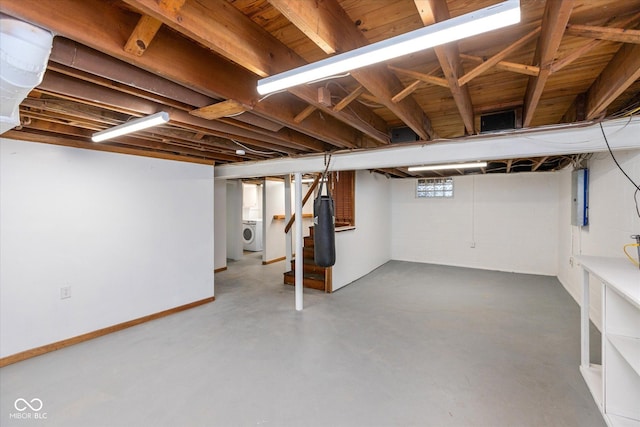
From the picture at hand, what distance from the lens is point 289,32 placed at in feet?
4.96

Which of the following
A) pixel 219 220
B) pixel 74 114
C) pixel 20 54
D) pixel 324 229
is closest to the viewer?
pixel 20 54

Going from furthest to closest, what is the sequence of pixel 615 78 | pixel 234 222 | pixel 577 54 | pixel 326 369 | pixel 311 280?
1. pixel 234 222
2. pixel 311 280
3. pixel 326 369
4. pixel 615 78
5. pixel 577 54

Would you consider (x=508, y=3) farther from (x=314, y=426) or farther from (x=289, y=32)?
(x=314, y=426)

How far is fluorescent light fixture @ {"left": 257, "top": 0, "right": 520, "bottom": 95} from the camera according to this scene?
92 cm

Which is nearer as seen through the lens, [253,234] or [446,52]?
[446,52]

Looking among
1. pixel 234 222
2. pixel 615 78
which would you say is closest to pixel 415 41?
pixel 615 78

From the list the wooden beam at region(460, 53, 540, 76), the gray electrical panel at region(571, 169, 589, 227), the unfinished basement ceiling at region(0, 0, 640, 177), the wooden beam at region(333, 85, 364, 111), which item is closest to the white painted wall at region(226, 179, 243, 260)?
the unfinished basement ceiling at region(0, 0, 640, 177)

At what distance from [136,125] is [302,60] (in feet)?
4.70

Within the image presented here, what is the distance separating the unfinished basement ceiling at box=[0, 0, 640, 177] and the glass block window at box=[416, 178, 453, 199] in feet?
13.5

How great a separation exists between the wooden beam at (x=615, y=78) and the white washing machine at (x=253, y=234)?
24.9 feet

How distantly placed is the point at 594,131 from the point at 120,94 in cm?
368

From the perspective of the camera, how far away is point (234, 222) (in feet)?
24.7

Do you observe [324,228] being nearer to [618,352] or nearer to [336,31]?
[336,31]

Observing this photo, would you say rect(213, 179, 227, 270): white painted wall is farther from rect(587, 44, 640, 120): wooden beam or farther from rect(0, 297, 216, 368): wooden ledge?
rect(587, 44, 640, 120): wooden beam
